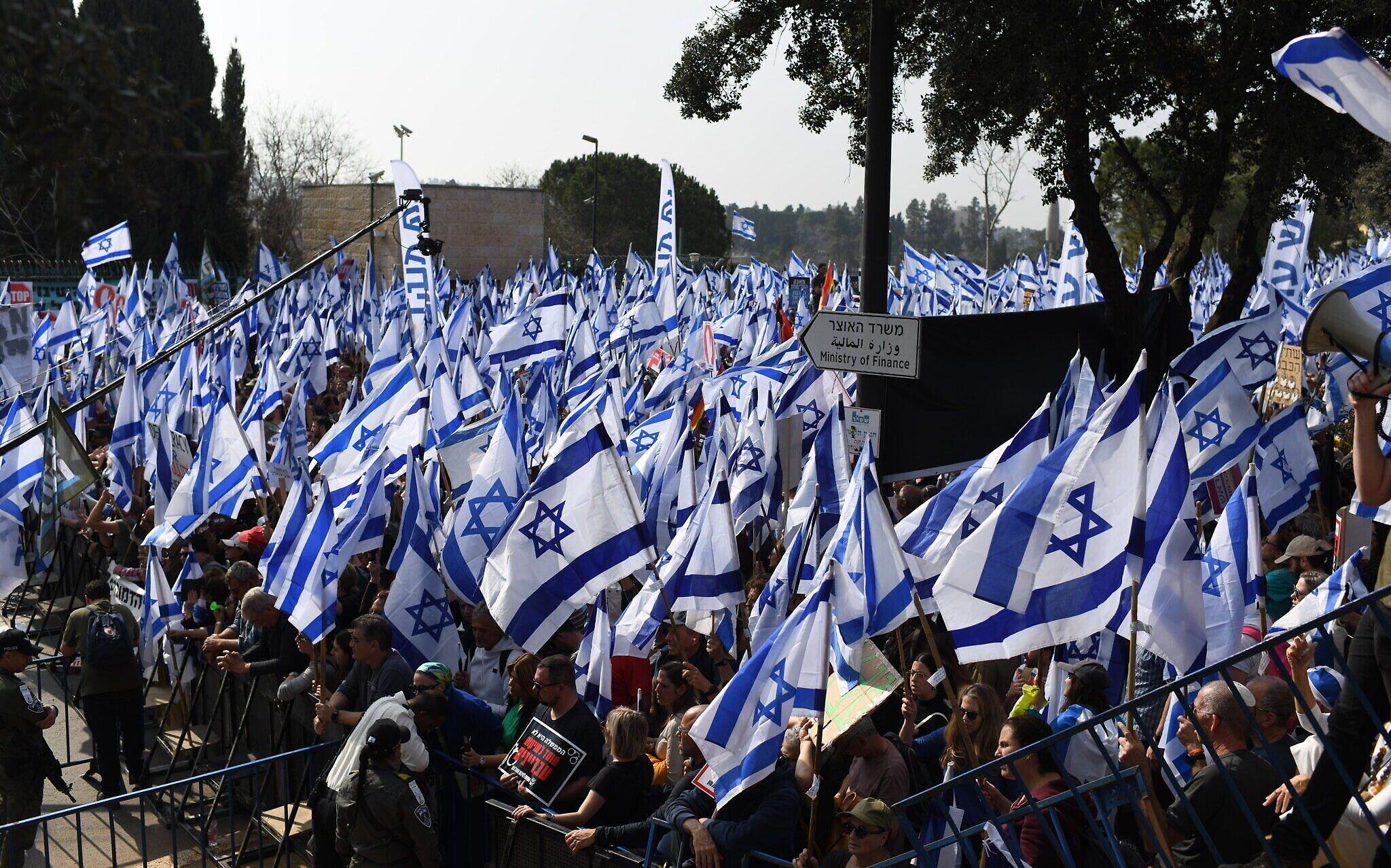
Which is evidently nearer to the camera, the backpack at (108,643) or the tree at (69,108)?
the tree at (69,108)

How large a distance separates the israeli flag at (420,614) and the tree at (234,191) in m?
45.8

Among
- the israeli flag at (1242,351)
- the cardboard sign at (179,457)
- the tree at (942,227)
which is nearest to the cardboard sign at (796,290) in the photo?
the israeli flag at (1242,351)

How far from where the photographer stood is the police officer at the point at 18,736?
855 cm

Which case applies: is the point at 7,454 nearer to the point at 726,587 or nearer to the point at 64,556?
the point at 64,556

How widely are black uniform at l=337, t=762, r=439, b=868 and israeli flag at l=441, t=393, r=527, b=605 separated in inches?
92.2

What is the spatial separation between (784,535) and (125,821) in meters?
5.04

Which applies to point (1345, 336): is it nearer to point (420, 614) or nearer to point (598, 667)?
point (598, 667)

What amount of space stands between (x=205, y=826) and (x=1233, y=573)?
6269 mm

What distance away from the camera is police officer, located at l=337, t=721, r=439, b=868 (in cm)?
663

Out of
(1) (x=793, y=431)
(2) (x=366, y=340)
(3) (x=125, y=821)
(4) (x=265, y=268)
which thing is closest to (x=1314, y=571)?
(1) (x=793, y=431)

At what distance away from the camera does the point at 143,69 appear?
3.56 metres

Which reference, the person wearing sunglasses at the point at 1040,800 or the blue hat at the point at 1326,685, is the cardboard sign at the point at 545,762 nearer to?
the person wearing sunglasses at the point at 1040,800

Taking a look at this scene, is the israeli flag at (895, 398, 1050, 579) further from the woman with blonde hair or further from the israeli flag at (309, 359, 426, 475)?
the israeli flag at (309, 359, 426, 475)

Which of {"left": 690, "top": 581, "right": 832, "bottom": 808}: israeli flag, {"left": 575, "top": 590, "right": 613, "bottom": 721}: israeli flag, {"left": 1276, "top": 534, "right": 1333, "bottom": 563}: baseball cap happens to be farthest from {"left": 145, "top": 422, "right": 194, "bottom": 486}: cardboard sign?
{"left": 1276, "top": 534, "right": 1333, "bottom": 563}: baseball cap
